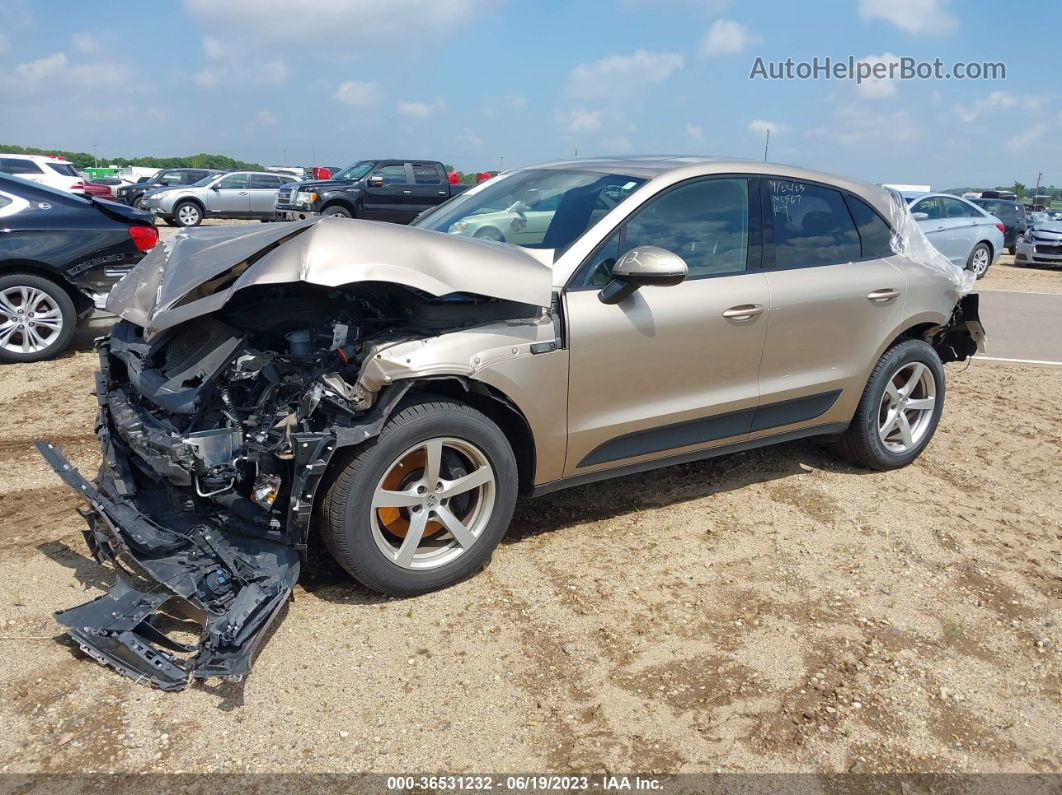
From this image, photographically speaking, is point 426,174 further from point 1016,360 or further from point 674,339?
point 674,339

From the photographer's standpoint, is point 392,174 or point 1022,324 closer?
point 1022,324

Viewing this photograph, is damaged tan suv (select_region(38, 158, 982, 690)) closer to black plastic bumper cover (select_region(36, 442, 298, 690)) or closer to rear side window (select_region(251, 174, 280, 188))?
black plastic bumper cover (select_region(36, 442, 298, 690))

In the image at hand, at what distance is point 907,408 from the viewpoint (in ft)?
17.1

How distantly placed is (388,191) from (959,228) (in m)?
12.5

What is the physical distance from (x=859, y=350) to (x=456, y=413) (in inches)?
102

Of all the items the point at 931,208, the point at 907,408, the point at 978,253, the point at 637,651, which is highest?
the point at 931,208

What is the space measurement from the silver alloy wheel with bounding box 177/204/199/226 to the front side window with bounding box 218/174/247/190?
3.68 ft

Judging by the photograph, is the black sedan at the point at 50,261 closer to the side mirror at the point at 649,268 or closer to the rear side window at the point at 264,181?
the side mirror at the point at 649,268

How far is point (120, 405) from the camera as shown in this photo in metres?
3.61

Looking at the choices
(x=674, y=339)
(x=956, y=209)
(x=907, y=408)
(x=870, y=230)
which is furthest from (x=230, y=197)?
(x=674, y=339)

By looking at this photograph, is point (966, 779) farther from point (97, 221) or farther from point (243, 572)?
point (97, 221)

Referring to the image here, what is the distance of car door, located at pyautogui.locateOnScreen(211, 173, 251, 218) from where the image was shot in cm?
2483

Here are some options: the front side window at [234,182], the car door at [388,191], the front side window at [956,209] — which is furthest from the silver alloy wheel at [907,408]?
the front side window at [234,182]

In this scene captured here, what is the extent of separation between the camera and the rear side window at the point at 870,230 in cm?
477
